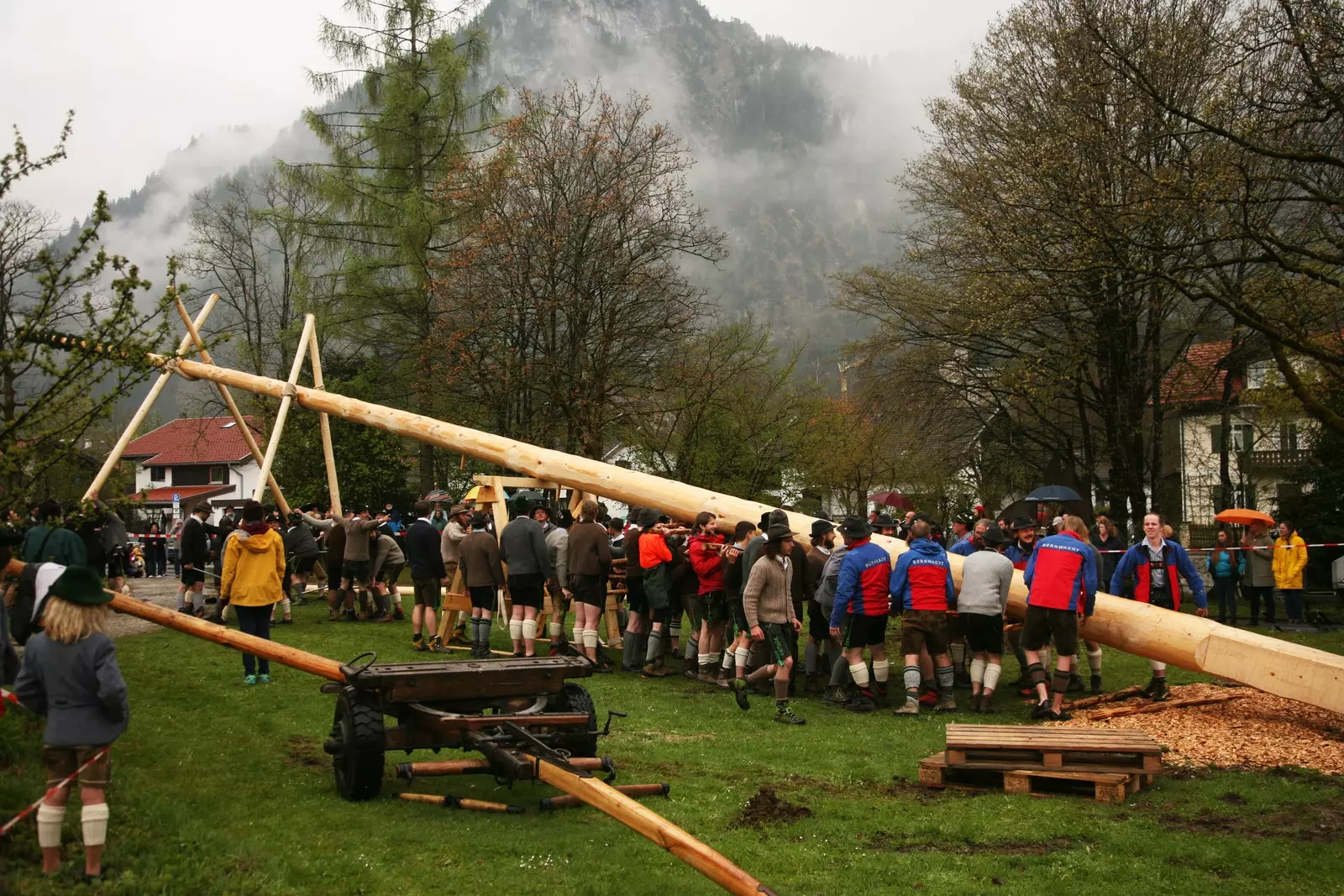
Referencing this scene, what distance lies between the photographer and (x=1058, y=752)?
8.06 meters

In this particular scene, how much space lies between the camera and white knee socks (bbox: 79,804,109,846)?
5910 mm

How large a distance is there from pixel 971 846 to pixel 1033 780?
1.48 m

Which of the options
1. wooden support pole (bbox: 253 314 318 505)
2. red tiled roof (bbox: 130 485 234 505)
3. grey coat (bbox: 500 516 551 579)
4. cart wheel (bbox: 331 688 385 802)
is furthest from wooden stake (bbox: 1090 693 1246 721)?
red tiled roof (bbox: 130 485 234 505)

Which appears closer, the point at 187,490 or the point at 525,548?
the point at 525,548

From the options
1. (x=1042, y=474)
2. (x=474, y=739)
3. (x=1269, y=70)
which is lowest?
(x=474, y=739)

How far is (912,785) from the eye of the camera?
27.4 ft

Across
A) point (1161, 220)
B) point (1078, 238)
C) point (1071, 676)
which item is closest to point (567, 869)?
point (1071, 676)

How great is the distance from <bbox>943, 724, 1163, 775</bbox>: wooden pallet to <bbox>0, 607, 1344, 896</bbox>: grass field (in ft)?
0.87

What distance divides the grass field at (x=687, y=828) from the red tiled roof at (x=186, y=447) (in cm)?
6570

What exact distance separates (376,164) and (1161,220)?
2396 centimetres

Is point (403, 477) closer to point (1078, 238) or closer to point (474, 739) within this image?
point (1078, 238)

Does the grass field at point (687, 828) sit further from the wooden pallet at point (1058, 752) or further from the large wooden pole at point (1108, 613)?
the large wooden pole at point (1108, 613)


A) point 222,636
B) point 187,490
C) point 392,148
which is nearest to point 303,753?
point 222,636

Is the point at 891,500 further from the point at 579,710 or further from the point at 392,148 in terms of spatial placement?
the point at 579,710
